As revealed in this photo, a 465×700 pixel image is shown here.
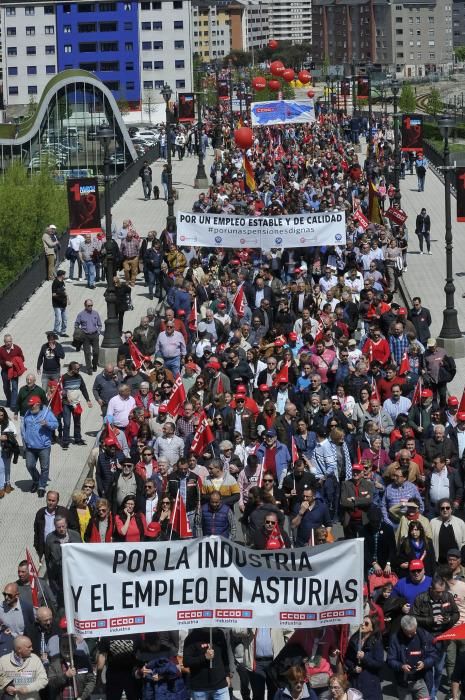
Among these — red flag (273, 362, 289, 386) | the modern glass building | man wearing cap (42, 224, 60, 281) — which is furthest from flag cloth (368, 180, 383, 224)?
the modern glass building

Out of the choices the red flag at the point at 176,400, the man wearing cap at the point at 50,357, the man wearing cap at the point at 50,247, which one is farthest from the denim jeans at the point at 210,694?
the man wearing cap at the point at 50,247

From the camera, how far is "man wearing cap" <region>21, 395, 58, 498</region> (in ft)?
68.2

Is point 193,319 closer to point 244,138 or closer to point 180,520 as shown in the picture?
point 180,520

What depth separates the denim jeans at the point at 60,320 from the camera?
30656 mm

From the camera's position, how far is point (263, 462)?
1878 cm

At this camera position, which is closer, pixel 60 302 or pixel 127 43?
pixel 60 302

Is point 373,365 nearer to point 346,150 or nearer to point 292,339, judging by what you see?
point 292,339

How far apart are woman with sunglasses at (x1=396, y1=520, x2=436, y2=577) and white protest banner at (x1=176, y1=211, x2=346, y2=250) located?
51.9 feet

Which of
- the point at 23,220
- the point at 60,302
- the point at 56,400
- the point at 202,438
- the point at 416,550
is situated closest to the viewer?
the point at 416,550

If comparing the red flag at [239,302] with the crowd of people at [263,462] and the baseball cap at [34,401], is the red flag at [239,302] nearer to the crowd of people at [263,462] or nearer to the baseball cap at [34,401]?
the crowd of people at [263,462]

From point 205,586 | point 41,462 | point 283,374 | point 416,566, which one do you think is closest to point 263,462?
point 41,462

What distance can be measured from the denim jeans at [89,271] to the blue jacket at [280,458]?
17.4 meters

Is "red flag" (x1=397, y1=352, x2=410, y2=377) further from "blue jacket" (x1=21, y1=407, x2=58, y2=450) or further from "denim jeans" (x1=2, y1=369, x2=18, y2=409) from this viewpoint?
"denim jeans" (x1=2, y1=369, x2=18, y2=409)

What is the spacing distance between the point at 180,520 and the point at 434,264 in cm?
2393
